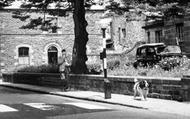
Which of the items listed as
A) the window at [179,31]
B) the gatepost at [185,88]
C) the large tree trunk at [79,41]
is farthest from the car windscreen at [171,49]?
the gatepost at [185,88]

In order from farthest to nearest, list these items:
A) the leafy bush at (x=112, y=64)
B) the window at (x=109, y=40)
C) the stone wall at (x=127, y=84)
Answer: the window at (x=109, y=40)
the leafy bush at (x=112, y=64)
the stone wall at (x=127, y=84)

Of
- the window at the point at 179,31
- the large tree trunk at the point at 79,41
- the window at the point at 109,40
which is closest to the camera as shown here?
the large tree trunk at the point at 79,41

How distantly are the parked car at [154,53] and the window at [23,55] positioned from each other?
18902 mm

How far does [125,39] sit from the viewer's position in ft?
165

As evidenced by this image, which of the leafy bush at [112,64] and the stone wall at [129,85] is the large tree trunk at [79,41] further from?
the leafy bush at [112,64]

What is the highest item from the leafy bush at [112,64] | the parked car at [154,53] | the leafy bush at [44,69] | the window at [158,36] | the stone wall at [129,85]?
the window at [158,36]

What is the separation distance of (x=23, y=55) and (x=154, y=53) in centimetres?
2104

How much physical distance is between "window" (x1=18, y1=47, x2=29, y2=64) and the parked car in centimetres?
1890

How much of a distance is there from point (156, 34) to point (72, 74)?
1874 centimetres

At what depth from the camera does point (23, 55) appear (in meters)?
42.2

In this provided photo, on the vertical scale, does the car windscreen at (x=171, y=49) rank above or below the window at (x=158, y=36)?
below

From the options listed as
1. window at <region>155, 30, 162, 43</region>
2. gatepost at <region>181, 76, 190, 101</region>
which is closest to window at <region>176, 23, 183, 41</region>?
window at <region>155, 30, 162, 43</region>

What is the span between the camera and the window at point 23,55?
4219 cm

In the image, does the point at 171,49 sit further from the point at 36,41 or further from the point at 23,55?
the point at 23,55
